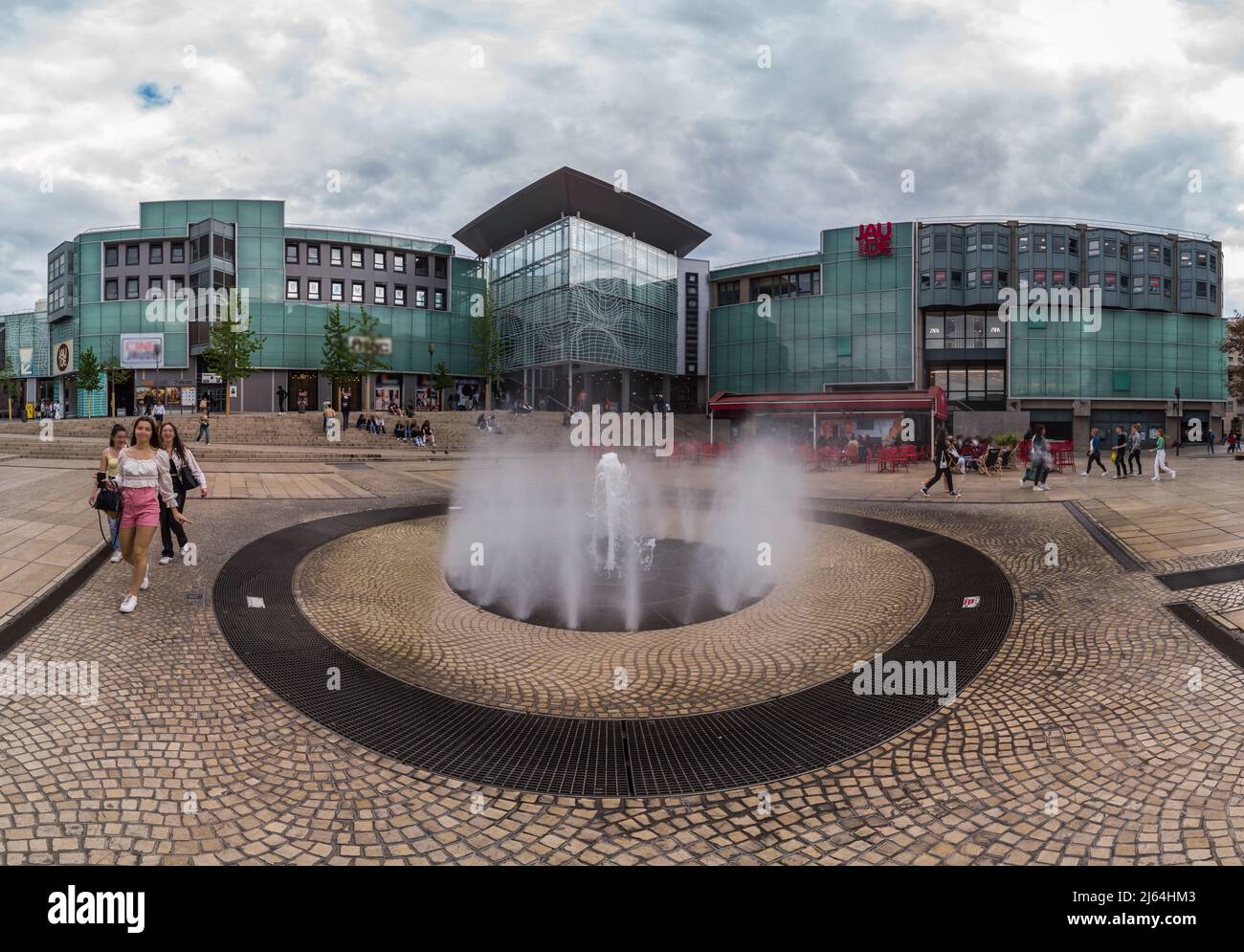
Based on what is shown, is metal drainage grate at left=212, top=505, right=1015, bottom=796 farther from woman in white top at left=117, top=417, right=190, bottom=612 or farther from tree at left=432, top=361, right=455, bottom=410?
tree at left=432, top=361, right=455, bottom=410

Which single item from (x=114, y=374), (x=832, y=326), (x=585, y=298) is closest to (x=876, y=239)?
(x=832, y=326)

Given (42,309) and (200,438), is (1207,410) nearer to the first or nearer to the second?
(200,438)

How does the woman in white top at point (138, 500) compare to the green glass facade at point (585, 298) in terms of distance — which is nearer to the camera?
the woman in white top at point (138, 500)

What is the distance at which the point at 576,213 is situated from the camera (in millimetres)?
53688

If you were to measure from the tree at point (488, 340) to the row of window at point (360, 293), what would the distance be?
4402 mm

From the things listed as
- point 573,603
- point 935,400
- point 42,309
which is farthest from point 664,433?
point 42,309

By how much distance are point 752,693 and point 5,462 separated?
25.9m

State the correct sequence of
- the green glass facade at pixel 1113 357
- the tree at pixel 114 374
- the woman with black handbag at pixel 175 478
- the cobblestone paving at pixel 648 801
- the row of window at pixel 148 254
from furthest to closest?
the row of window at pixel 148 254 → the green glass facade at pixel 1113 357 → the tree at pixel 114 374 → the woman with black handbag at pixel 175 478 → the cobblestone paving at pixel 648 801

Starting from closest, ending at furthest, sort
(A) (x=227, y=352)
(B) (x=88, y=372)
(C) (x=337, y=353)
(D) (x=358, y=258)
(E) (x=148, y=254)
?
(C) (x=337, y=353) < (A) (x=227, y=352) < (B) (x=88, y=372) < (E) (x=148, y=254) < (D) (x=358, y=258)

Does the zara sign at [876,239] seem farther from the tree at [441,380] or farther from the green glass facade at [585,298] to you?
the tree at [441,380]

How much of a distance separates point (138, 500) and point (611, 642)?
5013mm

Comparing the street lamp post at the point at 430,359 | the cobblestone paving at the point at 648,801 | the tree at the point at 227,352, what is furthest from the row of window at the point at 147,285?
the cobblestone paving at the point at 648,801

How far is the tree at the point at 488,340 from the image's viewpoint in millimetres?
56406

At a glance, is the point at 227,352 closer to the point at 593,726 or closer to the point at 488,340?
the point at 488,340
